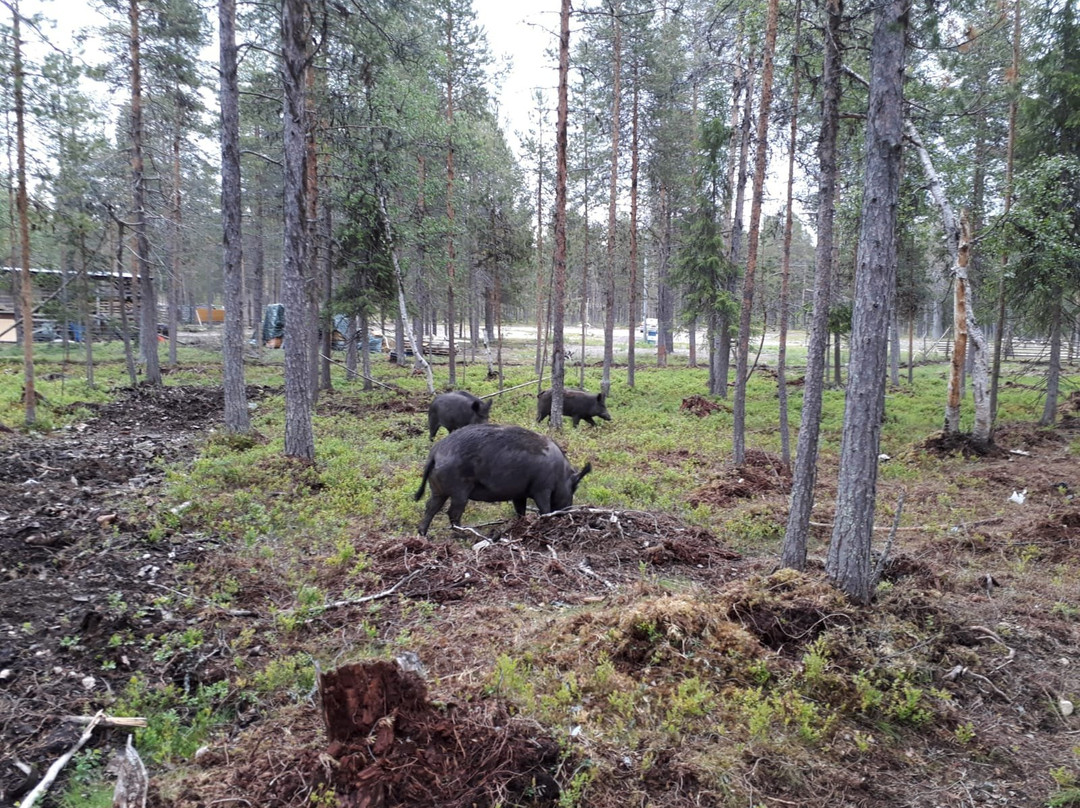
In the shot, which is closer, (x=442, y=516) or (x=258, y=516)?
(x=258, y=516)

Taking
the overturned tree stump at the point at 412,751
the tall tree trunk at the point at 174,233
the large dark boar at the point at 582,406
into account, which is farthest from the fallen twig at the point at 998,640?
the tall tree trunk at the point at 174,233

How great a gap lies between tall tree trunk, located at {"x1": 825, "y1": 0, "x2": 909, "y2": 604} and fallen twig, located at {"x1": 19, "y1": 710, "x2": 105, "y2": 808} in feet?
19.3

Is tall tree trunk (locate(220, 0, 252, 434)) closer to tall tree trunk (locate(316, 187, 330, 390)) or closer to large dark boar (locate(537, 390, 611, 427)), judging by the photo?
tall tree trunk (locate(316, 187, 330, 390))

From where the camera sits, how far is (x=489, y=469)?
852 centimetres

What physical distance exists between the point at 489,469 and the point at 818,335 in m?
4.29

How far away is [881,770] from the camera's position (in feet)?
13.2

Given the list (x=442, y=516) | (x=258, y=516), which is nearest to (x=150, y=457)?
(x=258, y=516)

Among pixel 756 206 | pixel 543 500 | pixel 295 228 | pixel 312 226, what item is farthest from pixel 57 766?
pixel 312 226

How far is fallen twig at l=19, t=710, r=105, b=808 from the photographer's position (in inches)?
139

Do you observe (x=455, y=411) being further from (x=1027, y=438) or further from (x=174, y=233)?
(x=174, y=233)

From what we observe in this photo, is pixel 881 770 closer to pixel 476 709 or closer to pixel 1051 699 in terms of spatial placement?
pixel 1051 699

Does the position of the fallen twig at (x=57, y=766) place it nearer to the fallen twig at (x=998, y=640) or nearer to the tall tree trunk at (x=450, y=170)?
the fallen twig at (x=998, y=640)

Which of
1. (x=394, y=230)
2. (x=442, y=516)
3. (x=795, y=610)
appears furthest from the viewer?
(x=394, y=230)

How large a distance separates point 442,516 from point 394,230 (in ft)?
41.1
